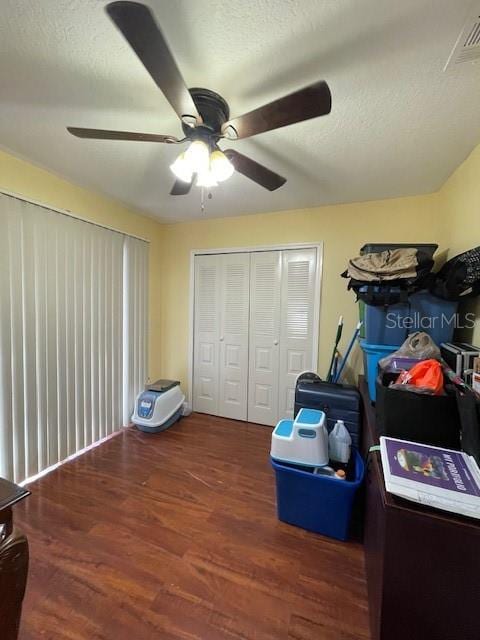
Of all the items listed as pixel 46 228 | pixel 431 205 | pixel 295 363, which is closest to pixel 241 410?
pixel 295 363

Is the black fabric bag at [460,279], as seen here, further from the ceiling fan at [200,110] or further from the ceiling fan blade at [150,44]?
the ceiling fan blade at [150,44]

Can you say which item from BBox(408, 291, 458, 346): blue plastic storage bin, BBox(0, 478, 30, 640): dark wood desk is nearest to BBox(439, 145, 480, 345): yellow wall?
BBox(408, 291, 458, 346): blue plastic storage bin

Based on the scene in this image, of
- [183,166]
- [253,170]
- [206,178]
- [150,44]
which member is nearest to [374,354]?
[253,170]

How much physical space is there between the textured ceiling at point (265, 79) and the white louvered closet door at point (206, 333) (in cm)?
137

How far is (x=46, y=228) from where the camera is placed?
2.13 m

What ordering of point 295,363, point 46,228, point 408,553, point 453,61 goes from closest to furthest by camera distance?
1. point 408,553
2. point 453,61
3. point 46,228
4. point 295,363

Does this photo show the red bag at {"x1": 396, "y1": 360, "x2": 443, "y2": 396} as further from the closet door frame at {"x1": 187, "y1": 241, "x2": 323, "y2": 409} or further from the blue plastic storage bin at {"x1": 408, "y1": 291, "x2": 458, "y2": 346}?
the closet door frame at {"x1": 187, "y1": 241, "x2": 323, "y2": 409}

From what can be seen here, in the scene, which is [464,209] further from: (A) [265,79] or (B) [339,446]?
(B) [339,446]

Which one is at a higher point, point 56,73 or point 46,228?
point 56,73

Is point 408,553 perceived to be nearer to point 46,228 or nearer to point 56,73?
point 56,73

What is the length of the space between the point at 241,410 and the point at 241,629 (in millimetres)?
2108

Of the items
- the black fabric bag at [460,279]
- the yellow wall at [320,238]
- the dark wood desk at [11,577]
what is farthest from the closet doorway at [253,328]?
the dark wood desk at [11,577]

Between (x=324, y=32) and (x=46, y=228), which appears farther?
(x=46, y=228)

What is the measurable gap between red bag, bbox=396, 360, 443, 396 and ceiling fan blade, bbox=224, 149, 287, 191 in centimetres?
130
